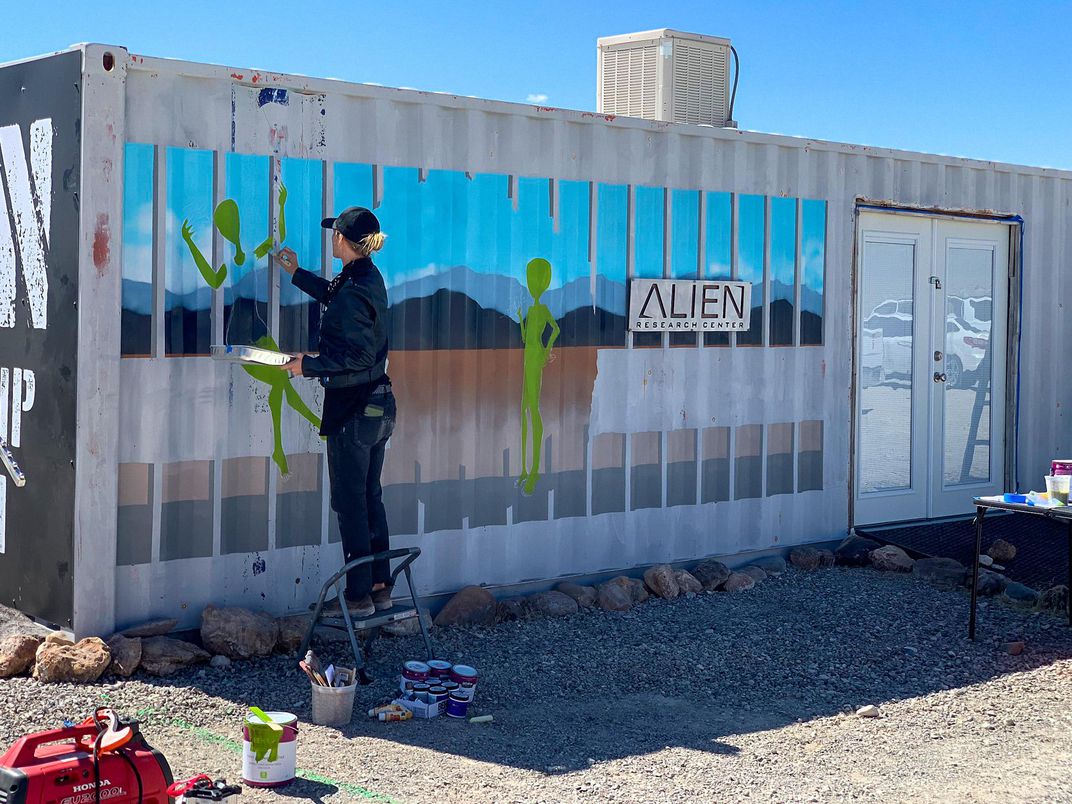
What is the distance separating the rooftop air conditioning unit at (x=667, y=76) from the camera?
9.18m

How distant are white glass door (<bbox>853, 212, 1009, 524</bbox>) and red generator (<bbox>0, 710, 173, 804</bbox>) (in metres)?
6.59

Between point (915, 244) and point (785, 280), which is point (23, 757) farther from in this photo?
point (915, 244)

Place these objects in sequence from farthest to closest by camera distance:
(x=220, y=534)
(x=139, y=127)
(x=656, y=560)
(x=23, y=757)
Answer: (x=656, y=560) < (x=220, y=534) < (x=139, y=127) < (x=23, y=757)

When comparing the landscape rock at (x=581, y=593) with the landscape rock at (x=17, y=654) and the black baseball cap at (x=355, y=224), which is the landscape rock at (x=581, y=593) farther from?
the landscape rock at (x=17, y=654)

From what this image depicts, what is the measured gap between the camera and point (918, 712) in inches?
232

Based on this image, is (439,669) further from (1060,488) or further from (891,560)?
(891,560)

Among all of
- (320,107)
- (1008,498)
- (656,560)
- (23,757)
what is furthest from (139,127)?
(1008,498)

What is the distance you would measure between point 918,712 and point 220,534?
355cm

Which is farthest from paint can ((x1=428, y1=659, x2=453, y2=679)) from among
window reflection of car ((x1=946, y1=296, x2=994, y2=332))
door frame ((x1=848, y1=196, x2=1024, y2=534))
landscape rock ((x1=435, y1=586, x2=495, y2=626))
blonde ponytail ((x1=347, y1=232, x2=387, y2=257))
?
window reflection of car ((x1=946, y1=296, x2=994, y2=332))

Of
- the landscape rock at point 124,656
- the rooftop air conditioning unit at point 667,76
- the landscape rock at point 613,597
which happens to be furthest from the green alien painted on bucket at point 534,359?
the landscape rock at point 124,656

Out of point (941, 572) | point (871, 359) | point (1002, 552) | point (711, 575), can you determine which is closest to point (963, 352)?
point (871, 359)

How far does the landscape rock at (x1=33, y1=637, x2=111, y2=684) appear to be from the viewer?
584 cm

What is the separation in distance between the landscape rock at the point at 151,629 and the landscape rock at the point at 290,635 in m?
0.53

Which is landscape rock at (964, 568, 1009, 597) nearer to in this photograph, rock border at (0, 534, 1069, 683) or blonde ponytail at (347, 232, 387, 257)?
rock border at (0, 534, 1069, 683)
